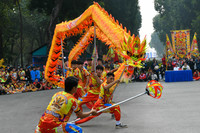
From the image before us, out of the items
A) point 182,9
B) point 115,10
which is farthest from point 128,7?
point 182,9

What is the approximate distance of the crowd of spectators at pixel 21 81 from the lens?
19642 millimetres

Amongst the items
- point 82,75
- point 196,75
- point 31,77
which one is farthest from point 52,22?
point 82,75

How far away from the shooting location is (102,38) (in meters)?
9.46

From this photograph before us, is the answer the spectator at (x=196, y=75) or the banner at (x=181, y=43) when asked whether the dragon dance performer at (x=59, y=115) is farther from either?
the banner at (x=181, y=43)

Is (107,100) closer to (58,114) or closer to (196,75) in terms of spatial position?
(58,114)

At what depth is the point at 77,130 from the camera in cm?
457

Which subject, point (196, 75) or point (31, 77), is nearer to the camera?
point (31, 77)

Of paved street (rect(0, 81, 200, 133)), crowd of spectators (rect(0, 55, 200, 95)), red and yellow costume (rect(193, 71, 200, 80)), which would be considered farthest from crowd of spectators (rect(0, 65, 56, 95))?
red and yellow costume (rect(193, 71, 200, 80))

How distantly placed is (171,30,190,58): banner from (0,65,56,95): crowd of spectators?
14.3 metres

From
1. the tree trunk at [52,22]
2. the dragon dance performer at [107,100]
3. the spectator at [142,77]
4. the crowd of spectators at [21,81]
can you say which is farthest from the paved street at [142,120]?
the spectator at [142,77]

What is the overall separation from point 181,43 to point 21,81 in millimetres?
16552

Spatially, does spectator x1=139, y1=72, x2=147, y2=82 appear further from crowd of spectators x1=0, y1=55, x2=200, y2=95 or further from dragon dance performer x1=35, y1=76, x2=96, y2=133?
dragon dance performer x1=35, y1=76, x2=96, y2=133

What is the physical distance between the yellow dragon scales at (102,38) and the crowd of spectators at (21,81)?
828 centimetres

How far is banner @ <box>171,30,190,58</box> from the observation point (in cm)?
3054
